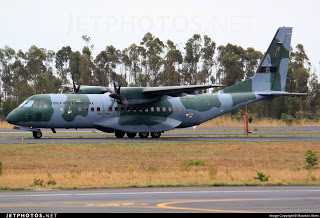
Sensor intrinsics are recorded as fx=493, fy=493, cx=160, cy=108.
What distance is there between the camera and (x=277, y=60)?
43.3 metres

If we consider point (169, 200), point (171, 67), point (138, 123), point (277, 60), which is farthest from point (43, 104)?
point (171, 67)

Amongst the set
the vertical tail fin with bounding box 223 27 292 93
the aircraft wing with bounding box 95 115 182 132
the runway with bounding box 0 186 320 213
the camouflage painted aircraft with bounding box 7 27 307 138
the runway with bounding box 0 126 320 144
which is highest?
the vertical tail fin with bounding box 223 27 292 93

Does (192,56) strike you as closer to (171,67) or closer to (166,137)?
(171,67)

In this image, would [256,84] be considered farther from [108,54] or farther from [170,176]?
[108,54]

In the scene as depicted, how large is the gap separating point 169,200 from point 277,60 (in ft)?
107

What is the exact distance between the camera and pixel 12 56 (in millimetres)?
97375

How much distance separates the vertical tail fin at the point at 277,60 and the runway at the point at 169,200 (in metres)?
28.4

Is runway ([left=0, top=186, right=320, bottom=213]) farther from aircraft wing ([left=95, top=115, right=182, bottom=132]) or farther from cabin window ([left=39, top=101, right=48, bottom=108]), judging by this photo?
aircraft wing ([left=95, top=115, right=182, bottom=132])

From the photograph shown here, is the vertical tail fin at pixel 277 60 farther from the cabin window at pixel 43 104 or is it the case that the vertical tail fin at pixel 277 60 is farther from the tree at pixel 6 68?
the tree at pixel 6 68

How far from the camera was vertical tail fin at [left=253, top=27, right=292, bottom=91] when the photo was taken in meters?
42.9

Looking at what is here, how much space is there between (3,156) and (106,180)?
1119 centimetres

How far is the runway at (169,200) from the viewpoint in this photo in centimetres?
1134

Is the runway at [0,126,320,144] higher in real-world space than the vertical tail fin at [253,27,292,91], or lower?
lower

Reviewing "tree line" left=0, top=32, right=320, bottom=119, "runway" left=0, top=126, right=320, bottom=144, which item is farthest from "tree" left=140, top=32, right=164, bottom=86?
"runway" left=0, top=126, right=320, bottom=144
